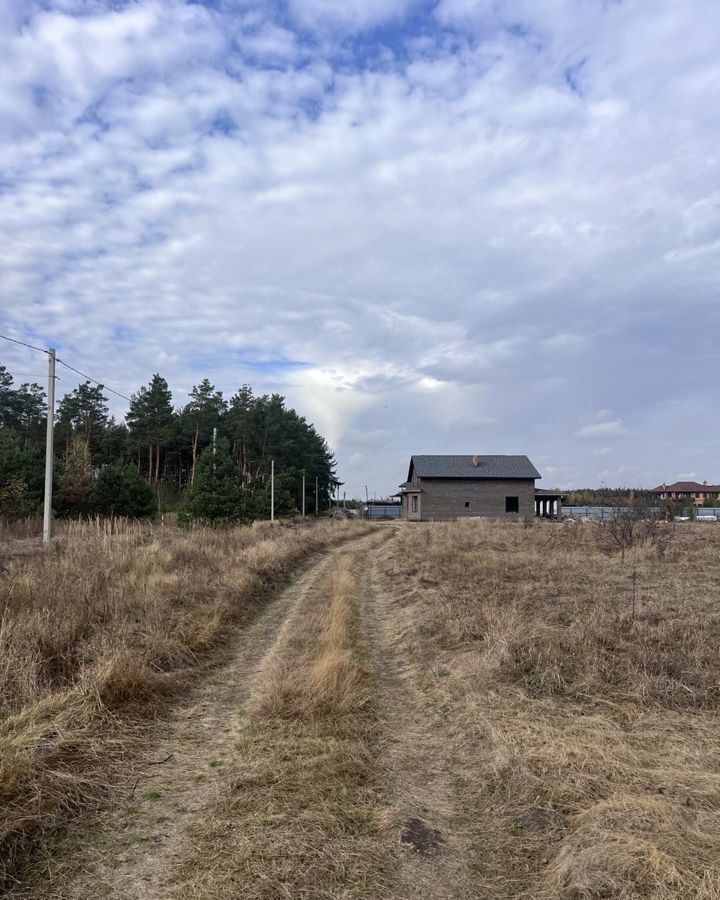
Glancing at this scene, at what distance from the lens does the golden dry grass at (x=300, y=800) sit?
2777 mm

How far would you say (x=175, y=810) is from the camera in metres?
3.47

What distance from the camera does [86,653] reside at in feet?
18.6

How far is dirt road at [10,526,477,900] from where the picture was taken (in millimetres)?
2785

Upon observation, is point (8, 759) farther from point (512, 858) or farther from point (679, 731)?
point (679, 731)

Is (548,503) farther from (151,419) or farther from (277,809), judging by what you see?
(277,809)

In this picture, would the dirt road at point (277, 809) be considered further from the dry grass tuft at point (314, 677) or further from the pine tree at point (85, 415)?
the pine tree at point (85, 415)

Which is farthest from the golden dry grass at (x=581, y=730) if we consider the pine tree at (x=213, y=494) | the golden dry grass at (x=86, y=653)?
the pine tree at (x=213, y=494)

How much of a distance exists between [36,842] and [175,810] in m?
0.75

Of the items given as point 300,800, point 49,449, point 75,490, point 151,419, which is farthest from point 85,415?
point 300,800

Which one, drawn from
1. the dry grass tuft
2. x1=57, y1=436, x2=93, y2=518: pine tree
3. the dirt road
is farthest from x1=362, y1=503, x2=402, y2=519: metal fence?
the dirt road

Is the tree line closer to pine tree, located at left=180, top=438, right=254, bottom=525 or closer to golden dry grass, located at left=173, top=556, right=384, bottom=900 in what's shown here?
pine tree, located at left=180, top=438, right=254, bottom=525

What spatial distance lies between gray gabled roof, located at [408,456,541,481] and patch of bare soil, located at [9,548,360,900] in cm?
4634

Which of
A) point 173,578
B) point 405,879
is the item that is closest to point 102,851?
point 405,879

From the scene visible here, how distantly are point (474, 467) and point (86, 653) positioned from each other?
48.5m
